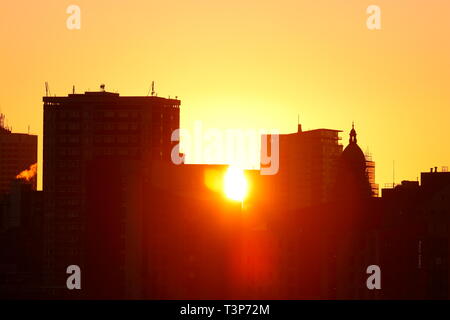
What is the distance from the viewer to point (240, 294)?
159 metres

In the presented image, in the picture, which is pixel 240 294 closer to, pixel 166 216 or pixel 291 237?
pixel 166 216

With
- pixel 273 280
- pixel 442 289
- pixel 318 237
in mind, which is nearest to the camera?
pixel 442 289

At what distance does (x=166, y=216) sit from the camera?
160m

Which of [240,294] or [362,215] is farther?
[362,215]

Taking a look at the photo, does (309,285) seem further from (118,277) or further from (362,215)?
(118,277)

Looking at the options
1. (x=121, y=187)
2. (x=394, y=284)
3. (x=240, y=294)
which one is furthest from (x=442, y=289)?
(x=121, y=187)

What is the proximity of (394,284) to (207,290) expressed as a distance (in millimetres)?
21479
